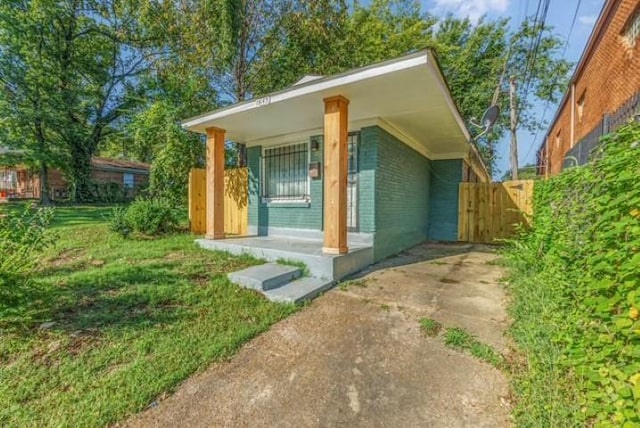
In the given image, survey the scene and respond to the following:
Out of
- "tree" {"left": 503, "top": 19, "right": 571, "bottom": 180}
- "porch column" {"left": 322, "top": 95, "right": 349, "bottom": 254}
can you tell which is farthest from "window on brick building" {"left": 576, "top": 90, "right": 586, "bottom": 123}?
"porch column" {"left": 322, "top": 95, "right": 349, "bottom": 254}

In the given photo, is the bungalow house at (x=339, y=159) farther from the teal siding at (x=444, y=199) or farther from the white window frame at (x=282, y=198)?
the teal siding at (x=444, y=199)

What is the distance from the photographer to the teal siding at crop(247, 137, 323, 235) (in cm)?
601

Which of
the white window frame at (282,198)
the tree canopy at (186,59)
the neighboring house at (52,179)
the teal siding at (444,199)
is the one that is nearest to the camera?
the white window frame at (282,198)

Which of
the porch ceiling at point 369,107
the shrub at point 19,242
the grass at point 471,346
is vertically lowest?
the grass at point 471,346

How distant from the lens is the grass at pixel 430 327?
270 cm

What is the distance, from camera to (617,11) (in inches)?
242

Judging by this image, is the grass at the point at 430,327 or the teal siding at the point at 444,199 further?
the teal siding at the point at 444,199

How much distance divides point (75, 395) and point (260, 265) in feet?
8.86

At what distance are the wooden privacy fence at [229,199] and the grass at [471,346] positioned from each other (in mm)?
5666

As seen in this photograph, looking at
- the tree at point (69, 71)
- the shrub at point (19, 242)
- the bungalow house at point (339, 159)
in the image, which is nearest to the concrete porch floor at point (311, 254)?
the bungalow house at point (339, 159)

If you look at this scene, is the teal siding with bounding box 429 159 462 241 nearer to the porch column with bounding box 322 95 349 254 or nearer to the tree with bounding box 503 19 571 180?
the porch column with bounding box 322 95 349 254

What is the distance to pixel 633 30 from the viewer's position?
5.52m

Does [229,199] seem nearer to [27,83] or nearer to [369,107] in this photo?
[369,107]

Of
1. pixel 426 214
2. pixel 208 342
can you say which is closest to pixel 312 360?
pixel 208 342
